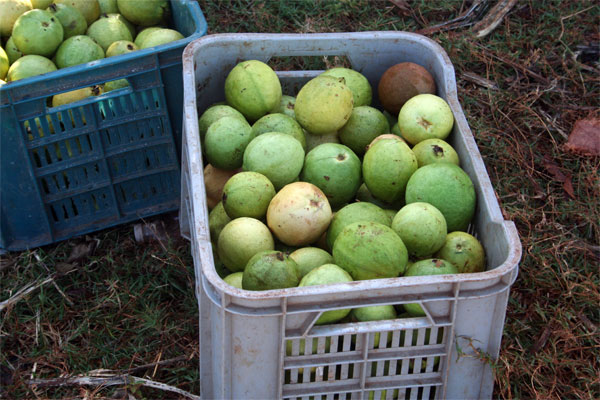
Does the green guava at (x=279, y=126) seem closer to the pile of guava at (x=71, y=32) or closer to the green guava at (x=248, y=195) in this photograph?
the green guava at (x=248, y=195)

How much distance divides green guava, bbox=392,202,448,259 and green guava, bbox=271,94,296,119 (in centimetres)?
78

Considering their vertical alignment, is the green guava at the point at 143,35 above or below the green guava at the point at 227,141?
above

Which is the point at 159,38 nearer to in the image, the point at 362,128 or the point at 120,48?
the point at 120,48

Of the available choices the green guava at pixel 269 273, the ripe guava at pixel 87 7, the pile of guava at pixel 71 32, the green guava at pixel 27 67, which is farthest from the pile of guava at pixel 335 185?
the ripe guava at pixel 87 7

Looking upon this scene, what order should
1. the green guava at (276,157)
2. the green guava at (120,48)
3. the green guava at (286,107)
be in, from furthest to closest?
the green guava at (120,48) < the green guava at (286,107) < the green guava at (276,157)

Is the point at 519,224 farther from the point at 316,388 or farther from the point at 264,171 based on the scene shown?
the point at 316,388

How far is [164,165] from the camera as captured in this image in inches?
119

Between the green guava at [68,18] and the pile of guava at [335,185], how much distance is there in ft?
2.77

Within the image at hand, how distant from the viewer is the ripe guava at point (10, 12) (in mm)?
3064

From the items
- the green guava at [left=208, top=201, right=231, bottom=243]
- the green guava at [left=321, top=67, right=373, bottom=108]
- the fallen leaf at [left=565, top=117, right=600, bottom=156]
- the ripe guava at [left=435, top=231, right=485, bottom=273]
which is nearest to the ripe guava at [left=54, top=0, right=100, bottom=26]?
the green guava at [left=321, top=67, right=373, bottom=108]

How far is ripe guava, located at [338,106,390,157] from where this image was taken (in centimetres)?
263

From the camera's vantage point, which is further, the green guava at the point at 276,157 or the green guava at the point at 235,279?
the green guava at the point at 276,157

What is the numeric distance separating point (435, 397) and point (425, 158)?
86cm

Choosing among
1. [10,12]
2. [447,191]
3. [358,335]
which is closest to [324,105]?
[447,191]
